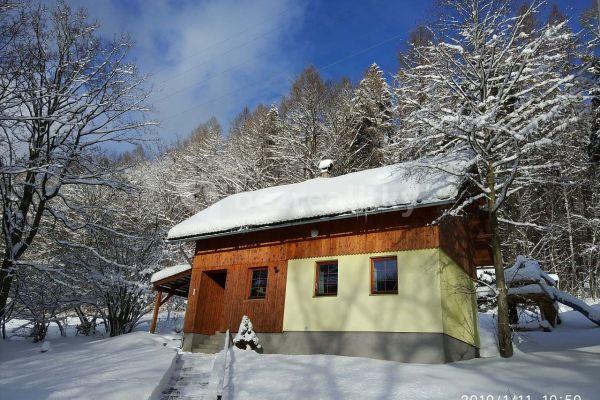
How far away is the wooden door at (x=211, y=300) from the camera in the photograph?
15625mm

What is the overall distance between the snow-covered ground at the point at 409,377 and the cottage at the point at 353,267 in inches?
42.8

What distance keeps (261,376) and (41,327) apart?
15.7m

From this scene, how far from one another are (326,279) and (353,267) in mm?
1034

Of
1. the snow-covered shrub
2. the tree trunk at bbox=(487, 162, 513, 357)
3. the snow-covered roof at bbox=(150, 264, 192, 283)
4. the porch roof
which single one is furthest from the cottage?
the snow-covered roof at bbox=(150, 264, 192, 283)

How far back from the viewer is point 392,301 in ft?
37.7

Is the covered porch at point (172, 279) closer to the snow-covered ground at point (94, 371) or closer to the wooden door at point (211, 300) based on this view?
the wooden door at point (211, 300)

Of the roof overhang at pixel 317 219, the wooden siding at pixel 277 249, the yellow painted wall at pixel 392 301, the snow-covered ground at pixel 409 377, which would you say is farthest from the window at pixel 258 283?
the snow-covered ground at pixel 409 377

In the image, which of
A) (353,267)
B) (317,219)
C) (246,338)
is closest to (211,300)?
(246,338)

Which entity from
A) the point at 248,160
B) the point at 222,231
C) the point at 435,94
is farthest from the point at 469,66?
the point at 248,160

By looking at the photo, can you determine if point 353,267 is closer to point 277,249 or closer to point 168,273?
point 277,249

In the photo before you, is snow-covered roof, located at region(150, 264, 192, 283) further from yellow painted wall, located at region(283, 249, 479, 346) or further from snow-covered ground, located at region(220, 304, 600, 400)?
snow-covered ground, located at region(220, 304, 600, 400)

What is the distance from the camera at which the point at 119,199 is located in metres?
27.2

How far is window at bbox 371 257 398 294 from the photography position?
11805 mm

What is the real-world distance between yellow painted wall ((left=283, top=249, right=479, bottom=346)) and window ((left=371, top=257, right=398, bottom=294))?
15cm
